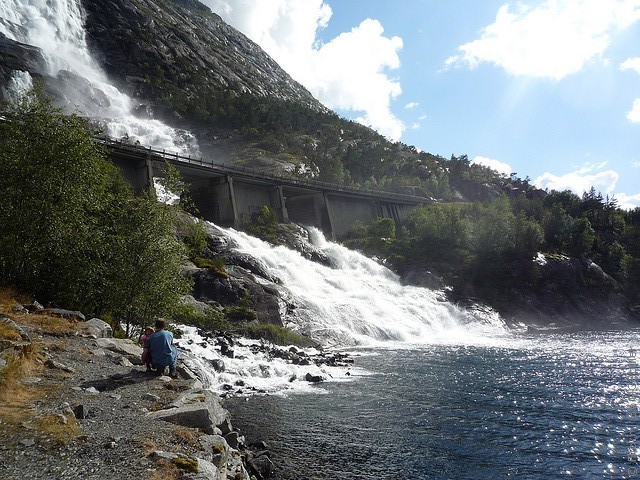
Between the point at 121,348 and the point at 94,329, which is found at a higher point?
the point at 94,329

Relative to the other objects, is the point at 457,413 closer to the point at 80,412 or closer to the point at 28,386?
the point at 80,412

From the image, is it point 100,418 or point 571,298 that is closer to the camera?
point 100,418

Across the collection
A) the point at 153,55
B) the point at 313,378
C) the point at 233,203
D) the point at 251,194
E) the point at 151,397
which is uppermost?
the point at 153,55

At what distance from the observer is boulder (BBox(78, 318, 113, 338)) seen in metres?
15.3

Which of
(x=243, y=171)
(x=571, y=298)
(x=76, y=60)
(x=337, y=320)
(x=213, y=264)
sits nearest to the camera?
(x=213, y=264)

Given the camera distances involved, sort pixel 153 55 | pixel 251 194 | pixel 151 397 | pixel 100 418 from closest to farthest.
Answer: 1. pixel 100 418
2. pixel 151 397
3. pixel 251 194
4. pixel 153 55

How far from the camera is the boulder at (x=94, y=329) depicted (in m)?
15.3

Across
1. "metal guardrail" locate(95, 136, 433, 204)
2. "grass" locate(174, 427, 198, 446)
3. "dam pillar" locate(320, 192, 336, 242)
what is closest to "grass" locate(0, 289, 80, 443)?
"grass" locate(174, 427, 198, 446)

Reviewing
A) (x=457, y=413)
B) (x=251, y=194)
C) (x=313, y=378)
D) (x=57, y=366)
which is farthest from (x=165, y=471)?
(x=251, y=194)

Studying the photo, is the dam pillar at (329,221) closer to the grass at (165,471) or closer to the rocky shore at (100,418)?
the rocky shore at (100,418)

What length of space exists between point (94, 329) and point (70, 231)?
5.84 m

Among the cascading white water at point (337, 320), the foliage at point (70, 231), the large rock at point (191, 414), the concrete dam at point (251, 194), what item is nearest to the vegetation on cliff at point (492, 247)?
the concrete dam at point (251, 194)

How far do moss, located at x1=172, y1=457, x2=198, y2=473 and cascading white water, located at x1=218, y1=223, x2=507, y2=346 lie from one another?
30.2 meters

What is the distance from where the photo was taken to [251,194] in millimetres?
68625
